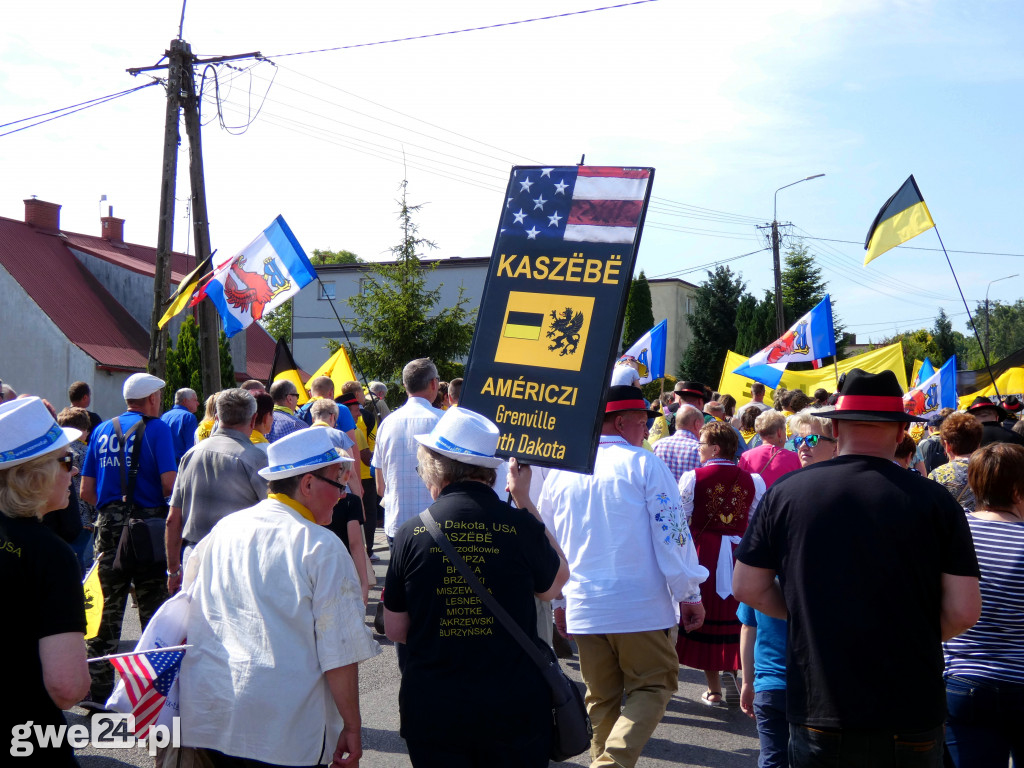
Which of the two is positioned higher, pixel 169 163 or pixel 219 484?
pixel 169 163

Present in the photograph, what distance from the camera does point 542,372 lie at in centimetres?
368

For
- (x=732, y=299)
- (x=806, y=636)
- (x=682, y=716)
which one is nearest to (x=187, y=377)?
(x=682, y=716)

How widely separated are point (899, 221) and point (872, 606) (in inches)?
366

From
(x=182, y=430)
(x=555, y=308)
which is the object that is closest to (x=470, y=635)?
(x=555, y=308)

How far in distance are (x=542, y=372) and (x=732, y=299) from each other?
4364 centimetres

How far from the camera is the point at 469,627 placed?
2.94 meters

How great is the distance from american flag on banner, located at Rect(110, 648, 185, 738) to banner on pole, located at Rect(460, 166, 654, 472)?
4.71 feet

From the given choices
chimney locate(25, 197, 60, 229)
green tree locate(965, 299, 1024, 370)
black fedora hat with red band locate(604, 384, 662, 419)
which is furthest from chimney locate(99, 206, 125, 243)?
green tree locate(965, 299, 1024, 370)

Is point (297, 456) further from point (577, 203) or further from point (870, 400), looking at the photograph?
point (870, 400)

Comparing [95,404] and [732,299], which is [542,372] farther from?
[732,299]

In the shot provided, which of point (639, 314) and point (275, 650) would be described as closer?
point (275, 650)

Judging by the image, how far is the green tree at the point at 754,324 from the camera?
41.1 metres

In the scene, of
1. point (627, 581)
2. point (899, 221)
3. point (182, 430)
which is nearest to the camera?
point (627, 581)

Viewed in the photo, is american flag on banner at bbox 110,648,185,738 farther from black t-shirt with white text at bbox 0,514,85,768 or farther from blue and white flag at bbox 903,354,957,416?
blue and white flag at bbox 903,354,957,416
